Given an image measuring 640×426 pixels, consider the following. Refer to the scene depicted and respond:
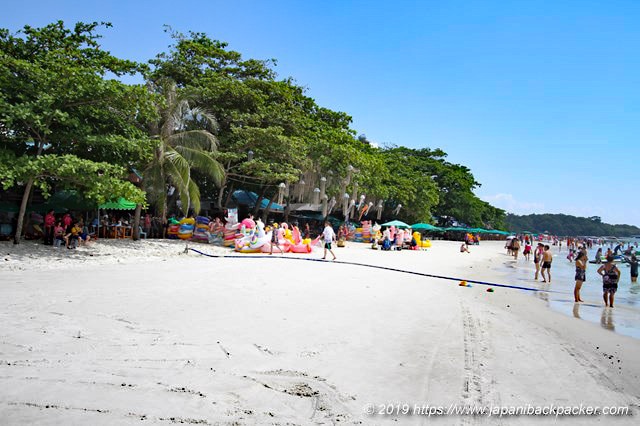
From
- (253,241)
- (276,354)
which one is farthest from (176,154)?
(276,354)

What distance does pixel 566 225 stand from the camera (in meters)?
178

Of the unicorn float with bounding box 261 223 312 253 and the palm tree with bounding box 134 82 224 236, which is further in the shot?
the unicorn float with bounding box 261 223 312 253

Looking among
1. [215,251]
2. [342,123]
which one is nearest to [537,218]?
[342,123]

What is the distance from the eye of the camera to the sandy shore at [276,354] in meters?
3.42

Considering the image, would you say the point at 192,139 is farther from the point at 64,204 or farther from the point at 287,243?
the point at 287,243

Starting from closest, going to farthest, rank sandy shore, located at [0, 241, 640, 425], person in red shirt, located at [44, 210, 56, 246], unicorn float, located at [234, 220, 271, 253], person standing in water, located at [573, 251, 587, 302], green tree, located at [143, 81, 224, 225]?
sandy shore, located at [0, 241, 640, 425] → person standing in water, located at [573, 251, 587, 302] → person in red shirt, located at [44, 210, 56, 246] → green tree, located at [143, 81, 224, 225] → unicorn float, located at [234, 220, 271, 253]

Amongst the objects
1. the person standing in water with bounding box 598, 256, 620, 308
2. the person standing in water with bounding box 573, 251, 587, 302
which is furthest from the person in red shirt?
the person standing in water with bounding box 598, 256, 620, 308

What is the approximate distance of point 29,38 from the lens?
15758mm

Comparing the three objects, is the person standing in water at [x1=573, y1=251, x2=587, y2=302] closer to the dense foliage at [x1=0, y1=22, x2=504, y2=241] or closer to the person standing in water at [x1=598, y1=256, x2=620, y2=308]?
the person standing in water at [x1=598, y1=256, x2=620, y2=308]

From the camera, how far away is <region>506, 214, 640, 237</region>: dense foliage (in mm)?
170500

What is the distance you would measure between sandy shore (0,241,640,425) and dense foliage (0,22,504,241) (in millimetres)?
5654

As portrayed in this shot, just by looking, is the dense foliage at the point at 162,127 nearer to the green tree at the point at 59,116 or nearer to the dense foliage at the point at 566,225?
the green tree at the point at 59,116

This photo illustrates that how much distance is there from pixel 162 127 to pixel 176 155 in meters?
2.30

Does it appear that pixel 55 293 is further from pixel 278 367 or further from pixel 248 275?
pixel 278 367
